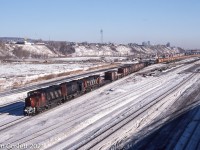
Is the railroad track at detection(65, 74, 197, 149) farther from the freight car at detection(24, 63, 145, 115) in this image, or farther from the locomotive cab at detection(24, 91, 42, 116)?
the locomotive cab at detection(24, 91, 42, 116)

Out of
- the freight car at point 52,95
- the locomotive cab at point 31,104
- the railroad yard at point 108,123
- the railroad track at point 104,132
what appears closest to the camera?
the railroad track at point 104,132

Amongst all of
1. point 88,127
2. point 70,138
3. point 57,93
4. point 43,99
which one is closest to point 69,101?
point 57,93

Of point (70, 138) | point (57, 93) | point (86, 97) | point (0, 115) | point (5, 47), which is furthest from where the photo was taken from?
point (5, 47)

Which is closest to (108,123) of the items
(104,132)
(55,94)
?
(104,132)

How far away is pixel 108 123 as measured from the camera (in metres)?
29.6

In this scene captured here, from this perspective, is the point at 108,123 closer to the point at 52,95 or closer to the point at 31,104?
the point at 31,104

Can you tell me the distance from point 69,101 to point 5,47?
449ft

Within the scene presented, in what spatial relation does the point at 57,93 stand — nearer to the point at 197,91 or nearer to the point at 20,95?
the point at 20,95

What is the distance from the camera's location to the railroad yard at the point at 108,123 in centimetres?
2375

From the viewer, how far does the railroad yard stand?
77.9 feet

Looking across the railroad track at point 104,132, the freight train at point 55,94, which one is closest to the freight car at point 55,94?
the freight train at point 55,94

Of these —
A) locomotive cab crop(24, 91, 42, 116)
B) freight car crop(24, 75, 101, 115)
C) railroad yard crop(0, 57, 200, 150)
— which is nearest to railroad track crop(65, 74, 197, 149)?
railroad yard crop(0, 57, 200, 150)

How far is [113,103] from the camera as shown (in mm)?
39438

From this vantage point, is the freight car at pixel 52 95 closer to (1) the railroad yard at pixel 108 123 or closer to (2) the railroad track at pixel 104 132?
(1) the railroad yard at pixel 108 123
